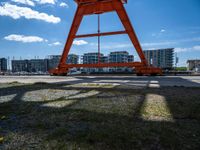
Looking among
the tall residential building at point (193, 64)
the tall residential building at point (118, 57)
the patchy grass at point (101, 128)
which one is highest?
the tall residential building at point (118, 57)

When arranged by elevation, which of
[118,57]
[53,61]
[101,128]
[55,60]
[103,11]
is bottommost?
[101,128]

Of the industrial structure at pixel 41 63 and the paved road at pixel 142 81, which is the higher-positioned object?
the industrial structure at pixel 41 63

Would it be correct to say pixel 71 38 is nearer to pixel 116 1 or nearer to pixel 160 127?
pixel 116 1

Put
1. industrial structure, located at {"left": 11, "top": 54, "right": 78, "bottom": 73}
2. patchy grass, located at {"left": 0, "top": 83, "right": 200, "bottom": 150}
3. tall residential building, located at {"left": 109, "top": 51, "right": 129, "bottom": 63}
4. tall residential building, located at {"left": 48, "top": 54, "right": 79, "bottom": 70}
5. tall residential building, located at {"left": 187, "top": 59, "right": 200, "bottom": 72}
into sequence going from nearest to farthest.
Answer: patchy grass, located at {"left": 0, "top": 83, "right": 200, "bottom": 150} → tall residential building, located at {"left": 187, "top": 59, "right": 200, "bottom": 72} → tall residential building, located at {"left": 48, "top": 54, "right": 79, "bottom": 70} → industrial structure, located at {"left": 11, "top": 54, "right": 78, "bottom": 73} → tall residential building, located at {"left": 109, "top": 51, "right": 129, "bottom": 63}

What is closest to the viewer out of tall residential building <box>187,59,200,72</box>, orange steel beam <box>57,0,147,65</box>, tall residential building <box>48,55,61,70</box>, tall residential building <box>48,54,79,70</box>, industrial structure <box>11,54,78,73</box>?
orange steel beam <box>57,0,147,65</box>

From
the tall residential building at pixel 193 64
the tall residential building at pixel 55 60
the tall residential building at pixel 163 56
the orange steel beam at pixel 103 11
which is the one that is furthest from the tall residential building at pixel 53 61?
the orange steel beam at pixel 103 11

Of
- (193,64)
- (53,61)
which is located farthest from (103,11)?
(53,61)

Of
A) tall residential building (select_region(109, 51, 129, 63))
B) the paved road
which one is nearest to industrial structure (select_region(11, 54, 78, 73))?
tall residential building (select_region(109, 51, 129, 63))

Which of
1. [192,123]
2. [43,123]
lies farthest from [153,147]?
[43,123]

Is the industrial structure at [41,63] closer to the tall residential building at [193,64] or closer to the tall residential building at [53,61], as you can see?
the tall residential building at [53,61]

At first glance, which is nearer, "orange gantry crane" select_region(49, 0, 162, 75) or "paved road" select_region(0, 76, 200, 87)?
"paved road" select_region(0, 76, 200, 87)

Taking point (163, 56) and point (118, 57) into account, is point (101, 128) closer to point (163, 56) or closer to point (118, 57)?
point (163, 56)

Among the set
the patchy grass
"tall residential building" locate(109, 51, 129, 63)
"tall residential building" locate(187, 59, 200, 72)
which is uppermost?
"tall residential building" locate(109, 51, 129, 63)

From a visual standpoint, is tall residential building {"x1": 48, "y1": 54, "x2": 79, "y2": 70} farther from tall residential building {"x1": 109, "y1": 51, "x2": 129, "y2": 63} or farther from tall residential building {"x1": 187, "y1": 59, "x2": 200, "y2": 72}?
tall residential building {"x1": 187, "y1": 59, "x2": 200, "y2": 72}
